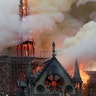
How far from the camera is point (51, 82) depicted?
217 ft

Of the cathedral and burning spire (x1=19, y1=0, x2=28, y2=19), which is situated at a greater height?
burning spire (x1=19, y1=0, x2=28, y2=19)

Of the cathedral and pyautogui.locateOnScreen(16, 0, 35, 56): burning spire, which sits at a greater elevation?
pyautogui.locateOnScreen(16, 0, 35, 56): burning spire

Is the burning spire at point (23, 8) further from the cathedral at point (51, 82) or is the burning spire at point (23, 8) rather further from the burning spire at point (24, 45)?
the cathedral at point (51, 82)

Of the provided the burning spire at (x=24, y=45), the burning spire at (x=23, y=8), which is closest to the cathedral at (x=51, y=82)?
the burning spire at (x=24, y=45)

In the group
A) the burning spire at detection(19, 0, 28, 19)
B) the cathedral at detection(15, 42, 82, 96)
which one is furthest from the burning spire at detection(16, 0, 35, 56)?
the cathedral at detection(15, 42, 82, 96)

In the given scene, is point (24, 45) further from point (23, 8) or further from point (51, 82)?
point (51, 82)

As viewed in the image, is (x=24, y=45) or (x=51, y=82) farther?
(x=24, y=45)

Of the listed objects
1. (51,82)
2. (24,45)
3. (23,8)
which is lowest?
(51,82)

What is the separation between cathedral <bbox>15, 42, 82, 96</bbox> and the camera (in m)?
65.4

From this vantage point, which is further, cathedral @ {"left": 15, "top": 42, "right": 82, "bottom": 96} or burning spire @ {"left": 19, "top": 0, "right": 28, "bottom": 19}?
burning spire @ {"left": 19, "top": 0, "right": 28, "bottom": 19}

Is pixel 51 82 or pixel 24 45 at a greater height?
pixel 24 45

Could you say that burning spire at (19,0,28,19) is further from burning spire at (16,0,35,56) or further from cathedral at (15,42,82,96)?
cathedral at (15,42,82,96)

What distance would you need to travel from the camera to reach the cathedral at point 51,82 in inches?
2576

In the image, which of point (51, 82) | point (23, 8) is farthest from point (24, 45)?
point (51, 82)
